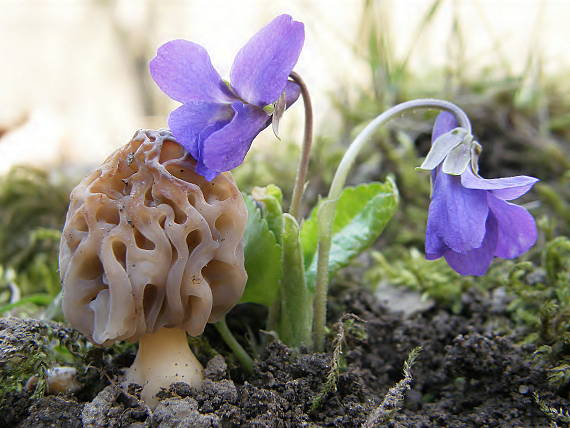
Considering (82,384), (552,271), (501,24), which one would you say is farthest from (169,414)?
(501,24)

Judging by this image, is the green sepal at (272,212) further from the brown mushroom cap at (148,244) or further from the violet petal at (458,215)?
the violet petal at (458,215)

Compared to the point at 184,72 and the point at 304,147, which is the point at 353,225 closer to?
the point at 304,147

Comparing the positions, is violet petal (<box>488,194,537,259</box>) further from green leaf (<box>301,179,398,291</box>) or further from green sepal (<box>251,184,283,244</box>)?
green sepal (<box>251,184,283,244</box>)

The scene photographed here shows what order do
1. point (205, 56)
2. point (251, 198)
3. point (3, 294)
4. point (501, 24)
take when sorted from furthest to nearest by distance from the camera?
point (501, 24)
point (3, 294)
point (251, 198)
point (205, 56)

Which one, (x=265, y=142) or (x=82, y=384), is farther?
(x=265, y=142)

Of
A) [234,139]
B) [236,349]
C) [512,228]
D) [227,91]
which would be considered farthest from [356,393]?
[227,91]

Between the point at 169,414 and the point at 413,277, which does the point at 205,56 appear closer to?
the point at 169,414

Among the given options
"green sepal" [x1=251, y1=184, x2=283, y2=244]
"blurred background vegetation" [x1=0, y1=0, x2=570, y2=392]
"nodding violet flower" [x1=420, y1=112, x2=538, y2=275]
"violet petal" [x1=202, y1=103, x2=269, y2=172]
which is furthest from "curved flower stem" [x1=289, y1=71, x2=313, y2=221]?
"blurred background vegetation" [x1=0, y1=0, x2=570, y2=392]
